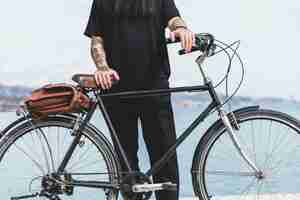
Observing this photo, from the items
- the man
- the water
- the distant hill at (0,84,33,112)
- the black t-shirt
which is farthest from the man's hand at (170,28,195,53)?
the distant hill at (0,84,33,112)

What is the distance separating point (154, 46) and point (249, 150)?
75 cm

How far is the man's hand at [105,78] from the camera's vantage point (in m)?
2.94

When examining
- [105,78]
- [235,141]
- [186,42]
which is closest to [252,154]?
[235,141]

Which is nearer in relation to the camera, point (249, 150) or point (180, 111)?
point (249, 150)

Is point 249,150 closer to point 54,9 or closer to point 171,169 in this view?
point 171,169

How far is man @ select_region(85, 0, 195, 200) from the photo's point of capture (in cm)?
301

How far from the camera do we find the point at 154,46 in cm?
304

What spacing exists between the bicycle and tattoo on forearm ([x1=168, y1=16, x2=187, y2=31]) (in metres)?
0.12

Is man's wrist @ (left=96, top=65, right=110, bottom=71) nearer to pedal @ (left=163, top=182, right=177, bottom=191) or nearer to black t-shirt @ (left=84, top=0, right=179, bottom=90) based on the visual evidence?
black t-shirt @ (left=84, top=0, right=179, bottom=90)

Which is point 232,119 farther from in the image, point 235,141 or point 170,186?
point 170,186

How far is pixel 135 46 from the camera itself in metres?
3.01

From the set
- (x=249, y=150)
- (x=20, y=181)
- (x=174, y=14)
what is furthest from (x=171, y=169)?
(x=20, y=181)

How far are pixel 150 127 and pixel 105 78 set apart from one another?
37cm

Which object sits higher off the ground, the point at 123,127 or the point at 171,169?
the point at 123,127
